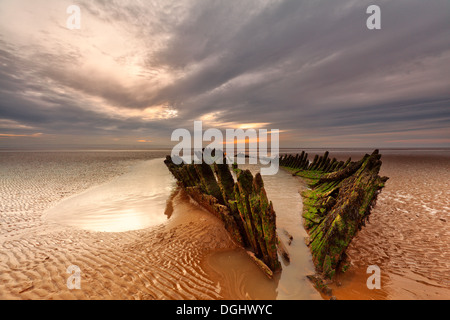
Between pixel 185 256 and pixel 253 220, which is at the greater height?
pixel 253 220

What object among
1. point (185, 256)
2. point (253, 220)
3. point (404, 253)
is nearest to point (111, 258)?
point (185, 256)

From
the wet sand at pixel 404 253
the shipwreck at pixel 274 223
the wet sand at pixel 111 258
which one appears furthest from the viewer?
the shipwreck at pixel 274 223

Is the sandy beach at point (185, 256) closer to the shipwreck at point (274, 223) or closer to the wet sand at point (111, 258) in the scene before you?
the wet sand at point (111, 258)

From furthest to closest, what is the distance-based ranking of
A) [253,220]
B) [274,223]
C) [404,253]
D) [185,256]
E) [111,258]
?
[404,253]
[185,256]
[111,258]
[253,220]
[274,223]

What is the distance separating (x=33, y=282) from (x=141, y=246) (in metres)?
2.26


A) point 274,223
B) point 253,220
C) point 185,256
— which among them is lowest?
point 185,256

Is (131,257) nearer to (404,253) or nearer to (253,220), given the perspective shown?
(253,220)

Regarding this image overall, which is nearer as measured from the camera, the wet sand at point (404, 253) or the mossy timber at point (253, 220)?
the wet sand at point (404, 253)

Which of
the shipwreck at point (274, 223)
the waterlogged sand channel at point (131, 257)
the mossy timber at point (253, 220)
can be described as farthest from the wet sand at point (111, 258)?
the shipwreck at point (274, 223)

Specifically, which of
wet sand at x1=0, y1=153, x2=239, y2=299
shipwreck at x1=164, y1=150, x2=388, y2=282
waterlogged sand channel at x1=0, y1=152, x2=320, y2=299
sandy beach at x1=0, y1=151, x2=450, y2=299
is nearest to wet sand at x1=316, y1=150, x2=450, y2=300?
sandy beach at x1=0, y1=151, x2=450, y2=299

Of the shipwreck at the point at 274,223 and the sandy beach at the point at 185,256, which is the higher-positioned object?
the shipwreck at the point at 274,223
